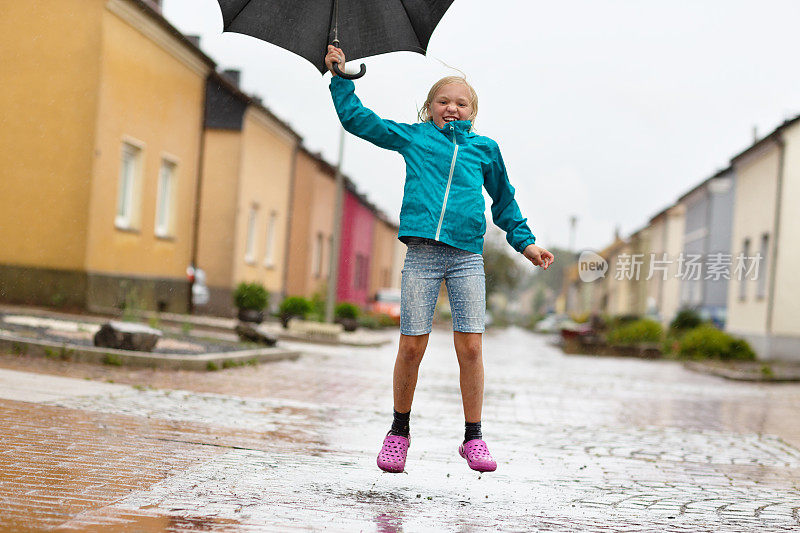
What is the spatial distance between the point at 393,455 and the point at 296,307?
646 inches

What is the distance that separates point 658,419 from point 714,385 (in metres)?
6.44

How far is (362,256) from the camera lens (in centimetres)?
4497

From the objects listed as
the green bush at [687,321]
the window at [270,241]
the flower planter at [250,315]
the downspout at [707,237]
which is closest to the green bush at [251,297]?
the flower planter at [250,315]

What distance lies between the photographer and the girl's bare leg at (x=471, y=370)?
4.29 m

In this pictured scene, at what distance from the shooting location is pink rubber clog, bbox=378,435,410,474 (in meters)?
4.27

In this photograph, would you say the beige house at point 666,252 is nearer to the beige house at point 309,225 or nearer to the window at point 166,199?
the beige house at point 309,225

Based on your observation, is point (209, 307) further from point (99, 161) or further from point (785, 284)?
point (785, 284)

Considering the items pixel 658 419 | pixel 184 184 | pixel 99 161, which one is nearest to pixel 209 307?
pixel 184 184

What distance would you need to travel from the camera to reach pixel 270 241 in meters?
28.1

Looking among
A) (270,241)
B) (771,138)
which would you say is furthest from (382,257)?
(771,138)

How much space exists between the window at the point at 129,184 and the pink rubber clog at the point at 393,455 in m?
14.0

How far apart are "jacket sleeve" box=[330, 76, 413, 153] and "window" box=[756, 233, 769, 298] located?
21.6 m

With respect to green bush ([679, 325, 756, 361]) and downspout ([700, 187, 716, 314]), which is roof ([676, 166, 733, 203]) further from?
green bush ([679, 325, 756, 361])

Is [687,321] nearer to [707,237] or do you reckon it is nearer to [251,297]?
[707,237]
